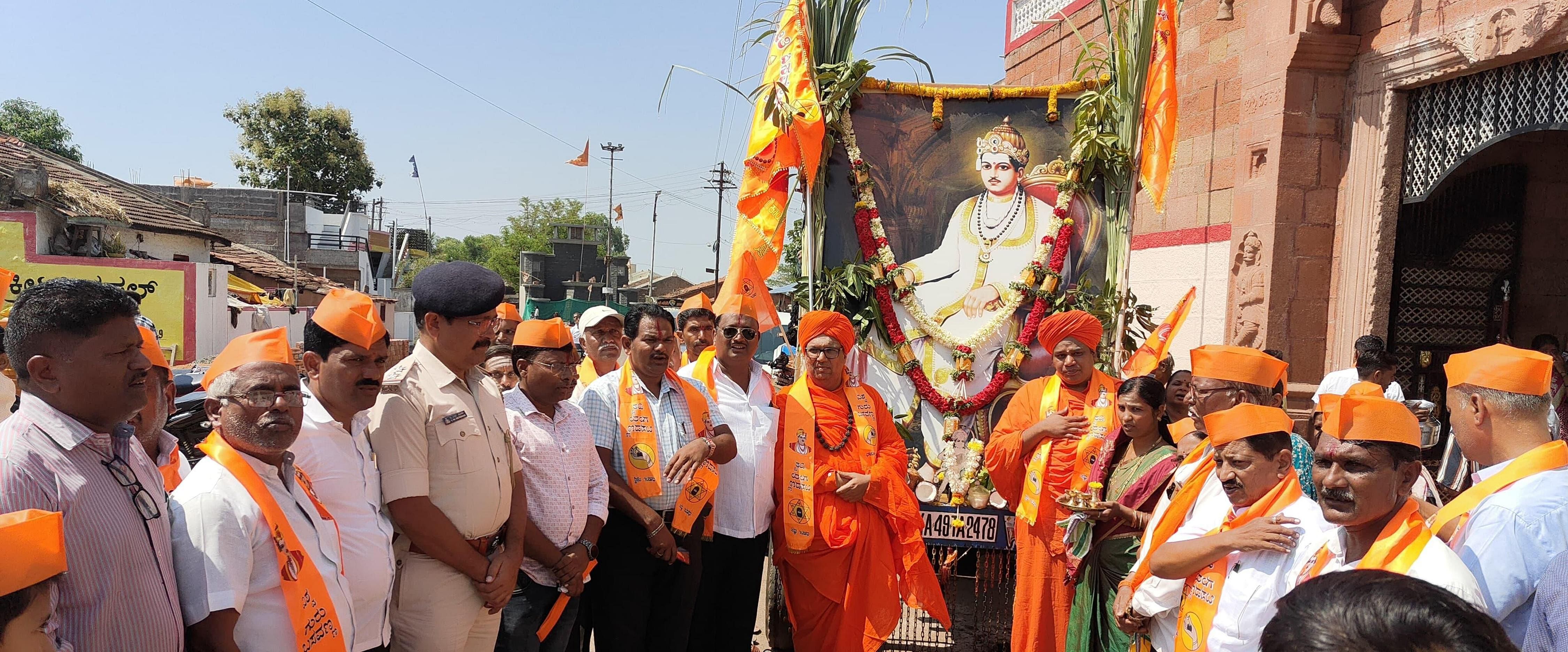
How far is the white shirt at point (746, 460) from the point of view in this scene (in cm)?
443

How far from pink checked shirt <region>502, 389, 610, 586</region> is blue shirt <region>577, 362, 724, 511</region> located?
0.31 metres

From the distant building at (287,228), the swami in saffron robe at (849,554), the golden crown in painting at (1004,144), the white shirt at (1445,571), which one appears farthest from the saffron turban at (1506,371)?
the distant building at (287,228)

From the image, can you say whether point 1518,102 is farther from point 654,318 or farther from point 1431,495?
point 654,318

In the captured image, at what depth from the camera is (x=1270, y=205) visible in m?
7.53

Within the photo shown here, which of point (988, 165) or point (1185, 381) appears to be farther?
point (988, 165)

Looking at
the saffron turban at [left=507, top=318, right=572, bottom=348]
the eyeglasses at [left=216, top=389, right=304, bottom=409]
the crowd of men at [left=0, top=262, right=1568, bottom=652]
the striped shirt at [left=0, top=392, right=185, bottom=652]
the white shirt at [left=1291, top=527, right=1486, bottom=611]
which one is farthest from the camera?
the saffron turban at [left=507, top=318, right=572, bottom=348]

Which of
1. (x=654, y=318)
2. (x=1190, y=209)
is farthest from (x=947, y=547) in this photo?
(x=1190, y=209)

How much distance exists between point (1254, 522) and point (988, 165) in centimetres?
332

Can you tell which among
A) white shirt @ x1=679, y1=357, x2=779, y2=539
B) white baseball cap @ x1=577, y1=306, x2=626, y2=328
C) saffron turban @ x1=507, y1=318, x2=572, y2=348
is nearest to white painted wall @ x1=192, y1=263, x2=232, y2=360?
white baseball cap @ x1=577, y1=306, x2=626, y2=328

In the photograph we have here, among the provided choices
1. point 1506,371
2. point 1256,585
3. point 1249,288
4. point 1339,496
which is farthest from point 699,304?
point 1249,288

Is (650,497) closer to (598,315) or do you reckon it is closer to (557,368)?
(557,368)

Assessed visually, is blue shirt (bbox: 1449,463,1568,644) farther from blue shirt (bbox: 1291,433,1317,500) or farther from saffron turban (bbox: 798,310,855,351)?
saffron turban (bbox: 798,310,855,351)

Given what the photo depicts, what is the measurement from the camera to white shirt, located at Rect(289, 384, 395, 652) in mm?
2688

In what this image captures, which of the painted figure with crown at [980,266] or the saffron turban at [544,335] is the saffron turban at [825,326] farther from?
the saffron turban at [544,335]
